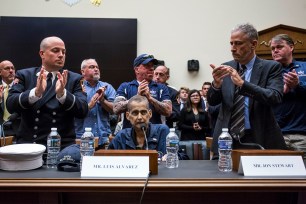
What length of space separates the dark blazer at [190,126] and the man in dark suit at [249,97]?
102 inches

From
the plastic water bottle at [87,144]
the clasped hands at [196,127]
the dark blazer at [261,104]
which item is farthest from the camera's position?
the clasped hands at [196,127]

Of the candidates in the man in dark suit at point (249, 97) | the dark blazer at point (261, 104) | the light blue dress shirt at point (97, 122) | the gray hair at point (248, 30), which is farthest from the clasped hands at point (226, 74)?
the light blue dress shirt at point (97, 122)

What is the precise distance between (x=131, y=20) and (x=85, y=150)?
5598 mm

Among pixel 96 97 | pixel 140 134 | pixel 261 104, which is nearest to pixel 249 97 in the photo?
pixel 261 104

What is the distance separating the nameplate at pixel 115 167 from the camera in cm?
149

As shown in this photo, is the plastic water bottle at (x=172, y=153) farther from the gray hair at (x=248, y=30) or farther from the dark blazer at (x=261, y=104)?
the gray hair at (x=248, y=30)

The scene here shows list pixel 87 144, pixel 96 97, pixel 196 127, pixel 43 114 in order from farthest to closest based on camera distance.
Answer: pixel 196 127 → pixel 96 97 → pixel 43 114 → pixel 87 144

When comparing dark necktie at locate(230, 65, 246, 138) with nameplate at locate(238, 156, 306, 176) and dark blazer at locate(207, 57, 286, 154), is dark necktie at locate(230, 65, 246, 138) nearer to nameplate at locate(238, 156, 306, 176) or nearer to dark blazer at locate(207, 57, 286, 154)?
dark blazer at locate(207, 57, 286, 154)

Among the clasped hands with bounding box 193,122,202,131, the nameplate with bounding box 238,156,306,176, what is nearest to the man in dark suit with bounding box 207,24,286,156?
the nameplate with bounding box 238,156,306,176

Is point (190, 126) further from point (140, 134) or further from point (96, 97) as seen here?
point (140, 134)

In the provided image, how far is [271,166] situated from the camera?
5.08 feet

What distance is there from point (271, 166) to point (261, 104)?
69 cm

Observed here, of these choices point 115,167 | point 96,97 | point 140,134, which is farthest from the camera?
point 96,97

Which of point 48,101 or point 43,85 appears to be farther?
point 48,101
